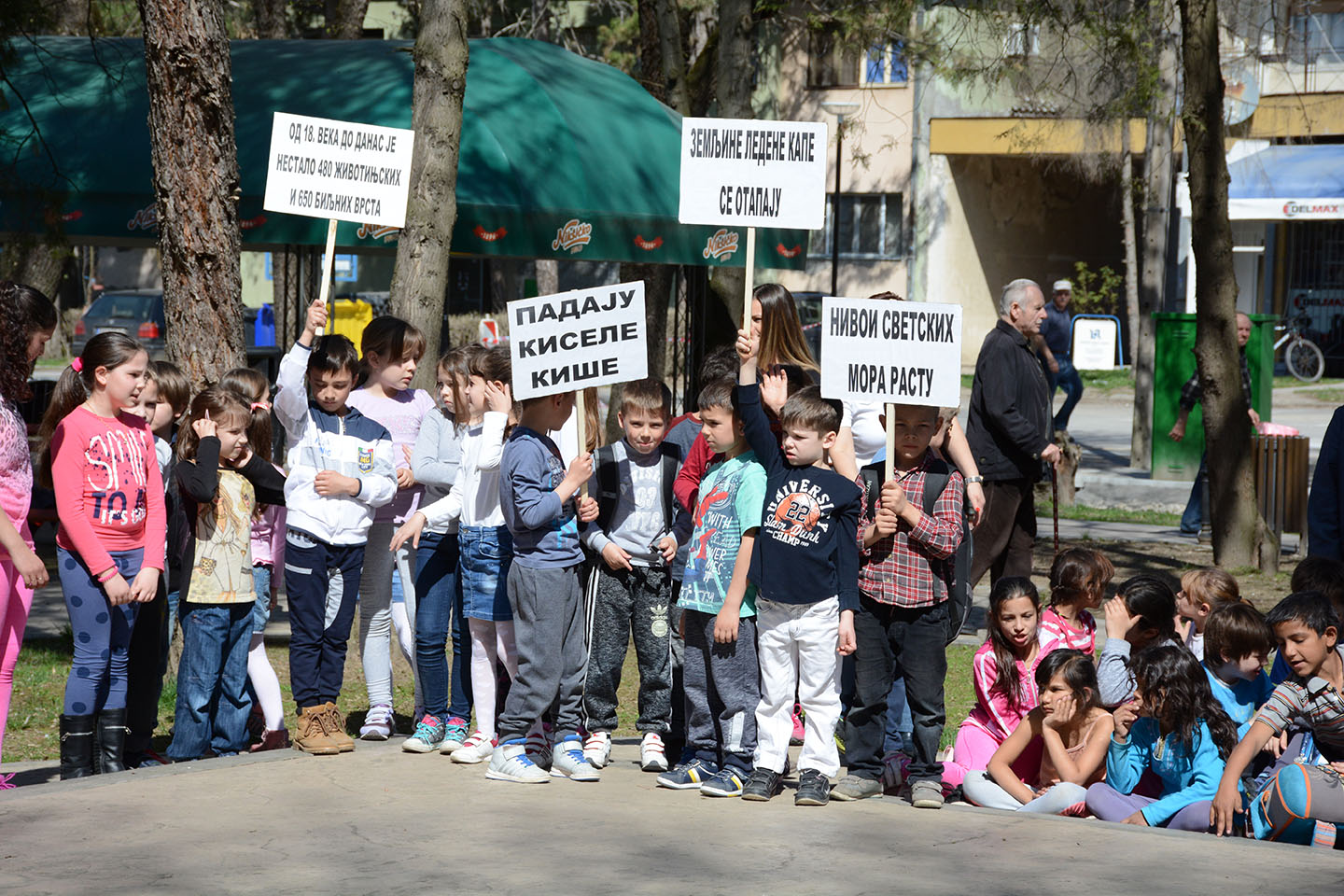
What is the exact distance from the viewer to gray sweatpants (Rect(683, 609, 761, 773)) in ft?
18.9

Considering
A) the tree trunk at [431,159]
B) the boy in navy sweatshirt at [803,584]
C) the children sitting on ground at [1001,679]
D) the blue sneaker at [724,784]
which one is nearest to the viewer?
the boy in navy sweatshirt at [803,584]

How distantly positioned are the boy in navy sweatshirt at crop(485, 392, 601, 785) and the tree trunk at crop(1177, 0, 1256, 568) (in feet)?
24.5

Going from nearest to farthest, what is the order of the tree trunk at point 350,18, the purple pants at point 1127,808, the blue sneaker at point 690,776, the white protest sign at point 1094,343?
the purple pants at point 1127,808, the blue sneaker at point 690,776, the tree trunk at point 350,18, the white protest sign at point 1094,343

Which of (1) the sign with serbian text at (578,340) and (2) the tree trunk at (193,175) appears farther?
(2) the tree trunk at (193,175)

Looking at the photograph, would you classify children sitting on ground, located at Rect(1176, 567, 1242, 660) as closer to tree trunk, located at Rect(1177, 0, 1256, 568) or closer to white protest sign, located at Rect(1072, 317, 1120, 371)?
tree trunk, located at Rect(1177, 0, 1256, 568)

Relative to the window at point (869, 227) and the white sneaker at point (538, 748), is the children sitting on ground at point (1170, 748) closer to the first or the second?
the white sneaker at point (538, 748)

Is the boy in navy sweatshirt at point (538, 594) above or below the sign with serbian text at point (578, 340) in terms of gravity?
below

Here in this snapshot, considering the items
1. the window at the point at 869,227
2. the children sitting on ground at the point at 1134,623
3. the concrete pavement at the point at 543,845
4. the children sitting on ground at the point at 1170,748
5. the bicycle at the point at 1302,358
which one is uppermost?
the window at the point at 869,227

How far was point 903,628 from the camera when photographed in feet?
19.1

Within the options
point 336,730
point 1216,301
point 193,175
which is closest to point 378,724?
point 336,730

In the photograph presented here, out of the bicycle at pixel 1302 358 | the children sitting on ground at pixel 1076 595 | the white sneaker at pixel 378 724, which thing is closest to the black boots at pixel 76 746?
the white sneaker at pixel 378 724

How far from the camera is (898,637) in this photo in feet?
19.2

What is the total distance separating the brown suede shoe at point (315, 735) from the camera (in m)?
6.23

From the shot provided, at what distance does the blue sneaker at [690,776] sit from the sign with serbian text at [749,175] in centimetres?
235
